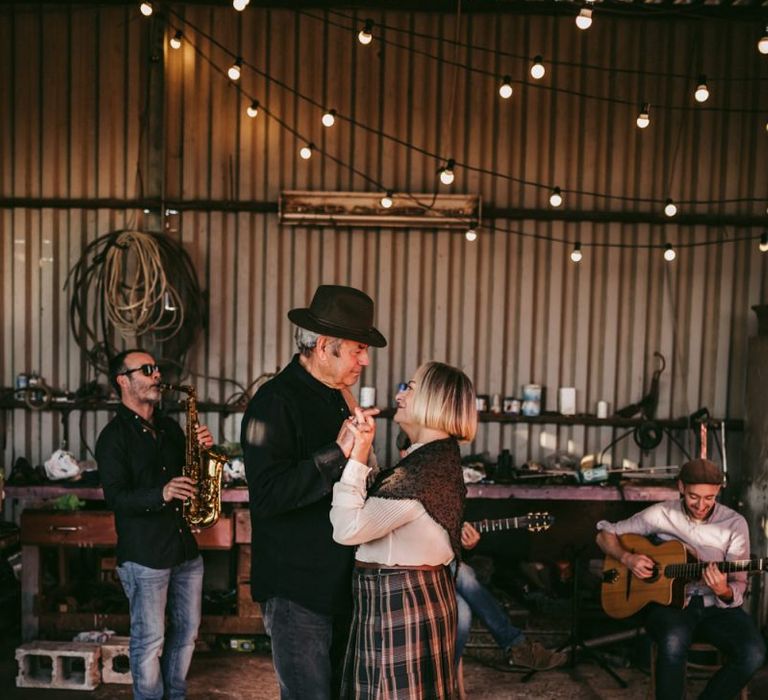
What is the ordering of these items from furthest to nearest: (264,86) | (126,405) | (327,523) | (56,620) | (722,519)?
1. (264,86)
2. (56,620)
3. (722,519)
4. (126,405)
5. (327,523)

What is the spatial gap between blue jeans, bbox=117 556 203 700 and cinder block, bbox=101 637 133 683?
0.81 meters

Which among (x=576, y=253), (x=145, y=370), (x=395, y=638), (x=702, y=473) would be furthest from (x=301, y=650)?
(x=576, y=253)

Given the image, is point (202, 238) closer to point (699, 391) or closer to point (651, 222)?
point (651, 222)

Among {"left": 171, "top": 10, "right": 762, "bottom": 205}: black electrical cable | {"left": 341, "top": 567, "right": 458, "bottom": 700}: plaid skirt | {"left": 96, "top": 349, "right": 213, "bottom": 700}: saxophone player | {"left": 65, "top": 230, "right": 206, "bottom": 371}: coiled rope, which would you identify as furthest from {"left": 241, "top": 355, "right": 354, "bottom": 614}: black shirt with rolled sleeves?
{"left": 171, "top": 10, "right": 762, "bottom": 205}: black electrical cable

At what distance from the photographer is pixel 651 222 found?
6398mm

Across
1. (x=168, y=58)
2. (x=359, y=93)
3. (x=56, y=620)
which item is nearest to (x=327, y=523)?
A: (x=56, y=620)

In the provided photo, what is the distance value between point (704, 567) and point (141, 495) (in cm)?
310

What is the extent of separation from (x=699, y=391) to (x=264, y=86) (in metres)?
4.47

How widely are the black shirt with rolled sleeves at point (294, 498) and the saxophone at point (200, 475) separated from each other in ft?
4.77

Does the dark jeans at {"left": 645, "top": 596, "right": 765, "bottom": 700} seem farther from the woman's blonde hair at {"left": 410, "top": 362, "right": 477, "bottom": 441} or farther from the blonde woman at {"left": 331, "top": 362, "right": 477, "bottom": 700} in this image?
the woman's blonde hair at {"left": 410, "top": 362, "right": 477, "bottom": 441}

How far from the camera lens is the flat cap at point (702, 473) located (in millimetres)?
4375

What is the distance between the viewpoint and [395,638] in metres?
2.75

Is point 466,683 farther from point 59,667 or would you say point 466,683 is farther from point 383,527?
point 383,527

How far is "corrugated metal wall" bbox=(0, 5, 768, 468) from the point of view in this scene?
21.0 ft
